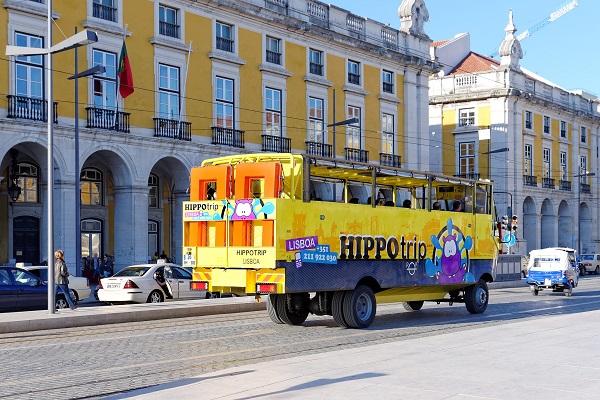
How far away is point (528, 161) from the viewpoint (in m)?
66.9

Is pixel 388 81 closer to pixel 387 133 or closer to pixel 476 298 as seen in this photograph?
pixel 387 133

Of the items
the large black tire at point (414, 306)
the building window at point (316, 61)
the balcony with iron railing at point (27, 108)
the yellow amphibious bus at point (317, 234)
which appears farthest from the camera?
the building window at point (316, 61)

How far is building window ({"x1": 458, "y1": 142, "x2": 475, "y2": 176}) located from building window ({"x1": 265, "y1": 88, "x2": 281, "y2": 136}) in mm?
27092

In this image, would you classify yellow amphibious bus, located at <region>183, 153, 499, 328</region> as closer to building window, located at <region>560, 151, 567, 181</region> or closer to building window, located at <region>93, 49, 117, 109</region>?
building window, located at <region>93, 49, 117, 109</region>

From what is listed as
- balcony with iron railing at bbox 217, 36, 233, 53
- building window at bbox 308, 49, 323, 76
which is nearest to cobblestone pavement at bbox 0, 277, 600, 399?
balcony with iron railing at bbox 217, 36, 233, 53

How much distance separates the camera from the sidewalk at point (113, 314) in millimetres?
19109

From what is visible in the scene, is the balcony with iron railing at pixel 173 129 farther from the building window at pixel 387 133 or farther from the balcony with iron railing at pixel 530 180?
the balcony with iron railing at pixel 530 180

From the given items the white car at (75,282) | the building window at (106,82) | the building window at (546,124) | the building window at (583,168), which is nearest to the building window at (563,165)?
the building window at (583,168)

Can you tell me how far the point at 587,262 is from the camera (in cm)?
6112

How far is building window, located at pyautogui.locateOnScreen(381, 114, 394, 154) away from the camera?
1967 inches

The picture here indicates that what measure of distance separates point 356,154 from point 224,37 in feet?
36.7

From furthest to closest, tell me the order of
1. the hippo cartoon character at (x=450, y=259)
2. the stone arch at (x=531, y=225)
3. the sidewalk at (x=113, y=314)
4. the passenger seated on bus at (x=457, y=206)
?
1. the stone arch at (x=531, y=225)
2. the passenger seated on bus at (x=457, y=206)
3. the hippo cartoon character at (x=450, y=259)
4. the sidewalk at (x=113, y=314)

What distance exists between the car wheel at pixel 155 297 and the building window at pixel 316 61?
21.4 metres

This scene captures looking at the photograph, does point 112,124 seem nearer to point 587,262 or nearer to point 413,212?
point 413,212
